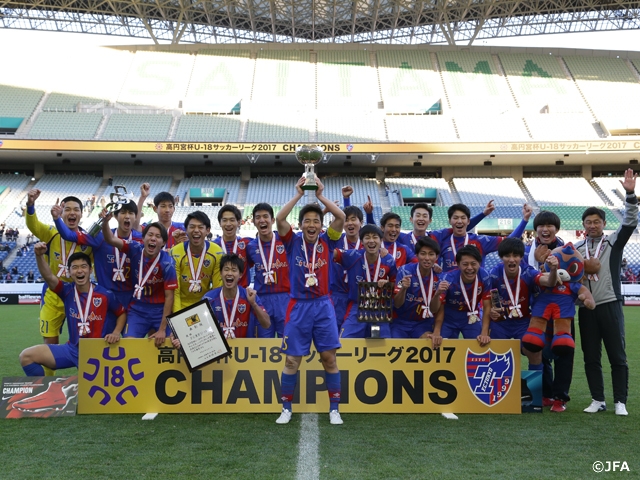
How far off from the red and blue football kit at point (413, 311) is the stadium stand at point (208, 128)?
84.2ft

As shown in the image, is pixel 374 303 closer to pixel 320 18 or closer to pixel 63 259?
pixel 63 259

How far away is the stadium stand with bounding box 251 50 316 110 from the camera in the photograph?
110ft

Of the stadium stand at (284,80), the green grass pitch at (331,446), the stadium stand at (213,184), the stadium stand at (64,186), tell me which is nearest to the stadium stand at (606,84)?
the stadium stand at (284,80)

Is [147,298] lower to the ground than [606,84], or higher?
lower

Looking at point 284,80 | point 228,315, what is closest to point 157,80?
point 284,80

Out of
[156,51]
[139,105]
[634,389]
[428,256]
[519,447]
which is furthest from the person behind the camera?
[156,51]

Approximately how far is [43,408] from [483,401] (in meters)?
3.75

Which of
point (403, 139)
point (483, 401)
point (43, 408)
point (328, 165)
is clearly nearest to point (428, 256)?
point (483, 401)

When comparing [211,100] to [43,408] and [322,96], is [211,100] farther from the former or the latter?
[43,408]

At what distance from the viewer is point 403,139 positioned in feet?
101

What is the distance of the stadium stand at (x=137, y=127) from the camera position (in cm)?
3075

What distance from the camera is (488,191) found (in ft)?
104

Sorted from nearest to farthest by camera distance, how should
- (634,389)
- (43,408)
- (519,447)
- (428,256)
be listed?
(519,447) → (43,408) → (428,256) → (634,389)

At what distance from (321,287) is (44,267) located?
2621 mm
